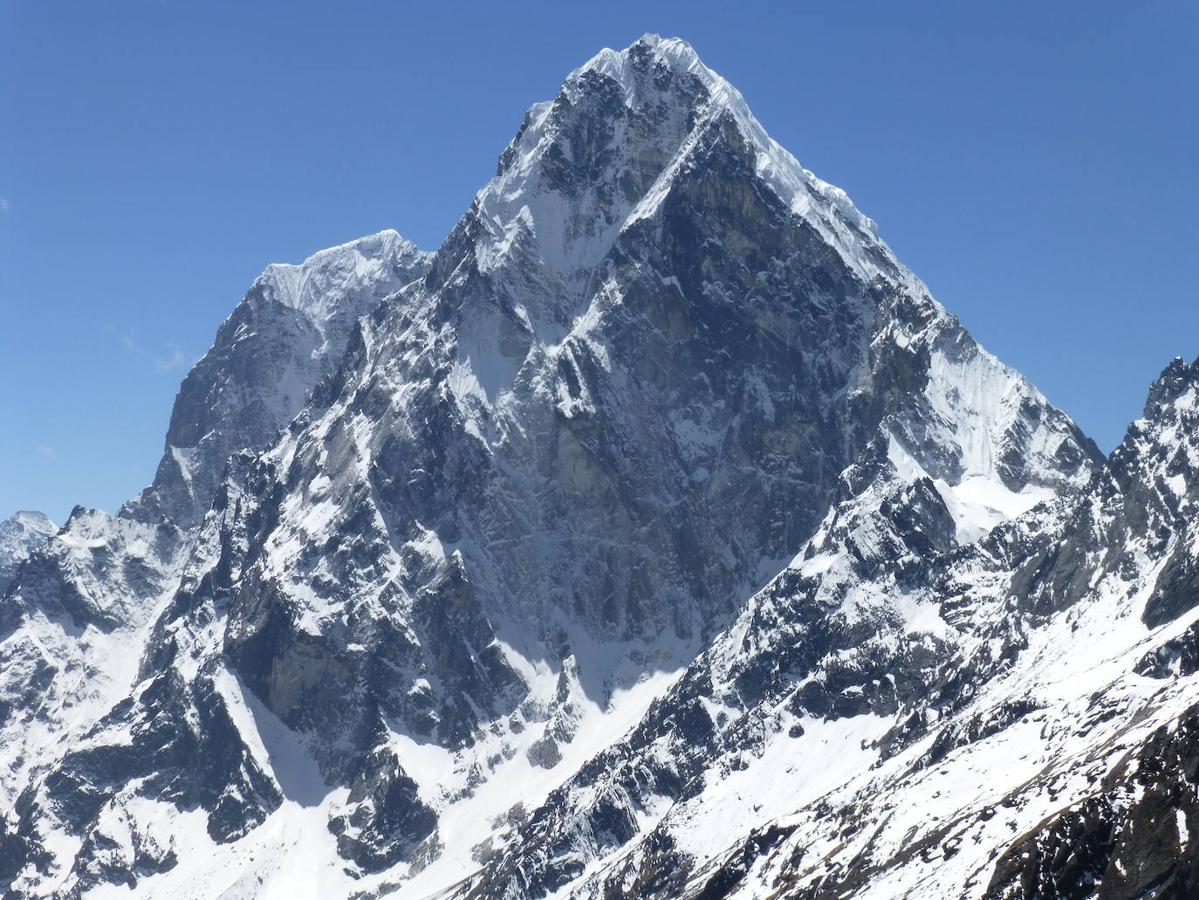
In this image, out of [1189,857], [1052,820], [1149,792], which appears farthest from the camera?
[1052,820]

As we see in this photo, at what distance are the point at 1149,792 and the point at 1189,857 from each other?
14.3 metres

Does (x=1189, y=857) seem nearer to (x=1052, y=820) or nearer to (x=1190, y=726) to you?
(x=1190, y=726)

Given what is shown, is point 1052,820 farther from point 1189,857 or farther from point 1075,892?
point 1189,857

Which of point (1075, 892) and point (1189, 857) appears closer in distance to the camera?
point (1189, 857)

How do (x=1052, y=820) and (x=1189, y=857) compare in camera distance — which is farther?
(x=1052, y=820)

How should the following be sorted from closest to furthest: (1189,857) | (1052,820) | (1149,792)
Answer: (1189,857)
(1149,792)
(1052,820)

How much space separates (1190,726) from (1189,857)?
2296 centimetres

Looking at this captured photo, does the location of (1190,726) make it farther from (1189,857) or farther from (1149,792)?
(1189,857)

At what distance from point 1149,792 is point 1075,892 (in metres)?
11.1

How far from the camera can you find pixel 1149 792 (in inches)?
6619

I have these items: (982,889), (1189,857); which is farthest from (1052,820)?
(1189,857)

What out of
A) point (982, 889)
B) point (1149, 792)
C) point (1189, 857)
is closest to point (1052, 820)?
point (982, 889)

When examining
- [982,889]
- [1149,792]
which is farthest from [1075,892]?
[982,889]

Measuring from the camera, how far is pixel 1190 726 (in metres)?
175
